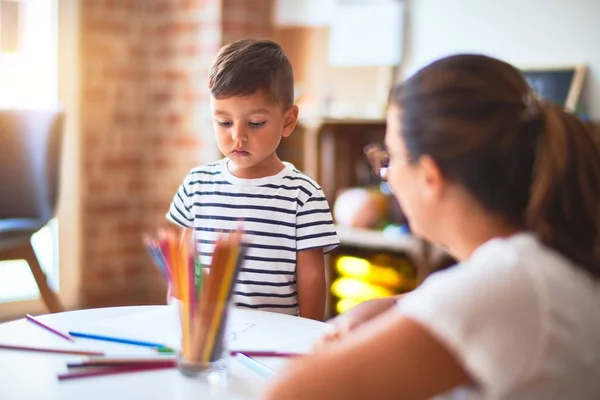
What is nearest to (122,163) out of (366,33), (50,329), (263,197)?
(366,33)

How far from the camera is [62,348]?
114 cm

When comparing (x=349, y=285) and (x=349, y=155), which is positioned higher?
(x=349, y=155)

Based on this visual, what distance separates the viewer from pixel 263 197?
152 centimetres

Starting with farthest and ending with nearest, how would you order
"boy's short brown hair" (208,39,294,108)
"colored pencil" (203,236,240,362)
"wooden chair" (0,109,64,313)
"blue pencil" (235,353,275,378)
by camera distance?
"wooden chair" (0,109,64,313), "boy's short brown hair" (208,39,294,108), "blue pencil" (235,353,275,378), "colored pencil" (203,236,240,362)

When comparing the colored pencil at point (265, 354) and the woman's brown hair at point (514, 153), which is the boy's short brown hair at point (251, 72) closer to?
the colored pencil at point (265, 354)

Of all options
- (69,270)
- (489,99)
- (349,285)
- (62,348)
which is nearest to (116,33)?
(69,270)

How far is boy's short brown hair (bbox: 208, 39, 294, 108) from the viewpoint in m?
1.42

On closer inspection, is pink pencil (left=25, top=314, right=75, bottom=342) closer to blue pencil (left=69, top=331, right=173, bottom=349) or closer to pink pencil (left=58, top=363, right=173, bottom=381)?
blue pencil (left=69, top=331, right=173, bottom=349)

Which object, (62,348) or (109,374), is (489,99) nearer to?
(109,374)

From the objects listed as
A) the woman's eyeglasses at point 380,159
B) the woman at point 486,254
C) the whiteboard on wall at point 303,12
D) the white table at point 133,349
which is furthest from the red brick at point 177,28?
the woman at point 486,254

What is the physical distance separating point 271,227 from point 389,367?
0.83 meters

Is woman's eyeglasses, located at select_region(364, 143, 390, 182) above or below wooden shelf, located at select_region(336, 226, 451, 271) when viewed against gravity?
above

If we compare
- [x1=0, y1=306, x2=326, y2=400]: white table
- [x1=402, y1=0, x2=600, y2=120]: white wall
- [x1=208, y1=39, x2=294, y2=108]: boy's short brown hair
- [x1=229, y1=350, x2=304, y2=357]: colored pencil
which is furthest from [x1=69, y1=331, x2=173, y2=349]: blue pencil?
[x1=402, y1=0, x2=600, y2=120]: white wall

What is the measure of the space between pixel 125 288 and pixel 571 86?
7.10ft
